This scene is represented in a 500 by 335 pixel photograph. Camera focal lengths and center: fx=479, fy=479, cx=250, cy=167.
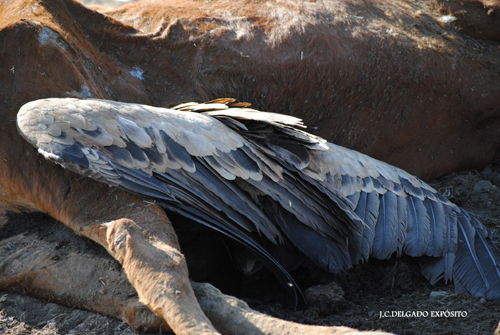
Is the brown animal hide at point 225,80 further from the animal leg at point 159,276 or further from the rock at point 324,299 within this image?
the rock at point 324,299

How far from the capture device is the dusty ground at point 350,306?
6.69 ft

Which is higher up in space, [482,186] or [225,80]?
[225,80]

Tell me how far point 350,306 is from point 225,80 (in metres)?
1.69

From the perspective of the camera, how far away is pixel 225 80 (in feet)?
10.8

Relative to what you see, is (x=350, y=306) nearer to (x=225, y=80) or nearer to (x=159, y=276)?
(x=159, y=276)

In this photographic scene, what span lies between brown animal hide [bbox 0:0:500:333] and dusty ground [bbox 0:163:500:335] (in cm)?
10

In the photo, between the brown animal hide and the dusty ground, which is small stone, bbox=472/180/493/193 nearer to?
the brown animal hide

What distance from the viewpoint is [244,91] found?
3.33 meters

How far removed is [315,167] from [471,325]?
1069 millimetres

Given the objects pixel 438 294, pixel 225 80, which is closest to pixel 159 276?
pixel 438 294

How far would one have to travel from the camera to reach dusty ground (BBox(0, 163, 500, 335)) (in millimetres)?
2039

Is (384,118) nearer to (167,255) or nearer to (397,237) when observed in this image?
(397,237)

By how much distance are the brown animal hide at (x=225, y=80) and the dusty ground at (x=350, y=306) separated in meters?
0.10

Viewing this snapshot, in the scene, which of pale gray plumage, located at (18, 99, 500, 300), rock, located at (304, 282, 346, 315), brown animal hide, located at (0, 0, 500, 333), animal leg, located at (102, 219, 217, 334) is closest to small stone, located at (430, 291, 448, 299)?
pale gray plumage, located at (18, 99, 500, 300)
